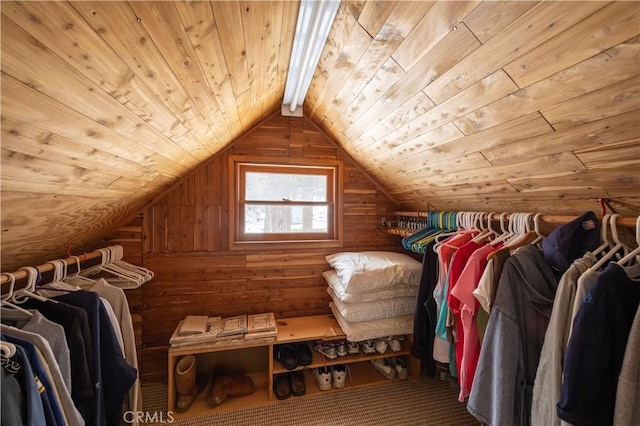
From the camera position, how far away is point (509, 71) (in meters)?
0.84

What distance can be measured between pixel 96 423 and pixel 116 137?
1.23m

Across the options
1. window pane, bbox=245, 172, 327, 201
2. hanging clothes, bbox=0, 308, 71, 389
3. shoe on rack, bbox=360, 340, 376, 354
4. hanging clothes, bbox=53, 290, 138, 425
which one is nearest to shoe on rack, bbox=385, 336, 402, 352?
shoe on rack, bbox=360, 340, 376, 354

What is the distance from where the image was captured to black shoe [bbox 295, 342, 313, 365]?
1990mm

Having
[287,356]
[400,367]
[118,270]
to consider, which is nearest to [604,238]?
[400,367]

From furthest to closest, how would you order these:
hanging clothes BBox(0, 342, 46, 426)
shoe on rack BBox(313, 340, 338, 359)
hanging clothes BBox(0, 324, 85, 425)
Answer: shoe on rack BBox(313, 340, 338, 359), hanging clothes BBox(0, 324, 85, 425), hanging clothes BBox(0, 342, 46, 426)

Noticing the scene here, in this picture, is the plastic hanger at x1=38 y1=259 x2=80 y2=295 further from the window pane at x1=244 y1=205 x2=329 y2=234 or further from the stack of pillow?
the stack of pillow

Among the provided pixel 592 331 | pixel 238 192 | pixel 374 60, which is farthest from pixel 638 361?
pixel 238 192

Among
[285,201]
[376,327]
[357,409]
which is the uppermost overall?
[285,201]

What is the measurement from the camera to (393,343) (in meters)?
2.13

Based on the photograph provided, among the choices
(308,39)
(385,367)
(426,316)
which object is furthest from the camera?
(385,367)

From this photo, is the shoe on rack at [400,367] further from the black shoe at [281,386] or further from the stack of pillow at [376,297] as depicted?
the black shoe at [281,386]

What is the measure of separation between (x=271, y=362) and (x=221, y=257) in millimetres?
993

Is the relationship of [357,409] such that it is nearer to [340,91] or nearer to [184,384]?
[184,384]

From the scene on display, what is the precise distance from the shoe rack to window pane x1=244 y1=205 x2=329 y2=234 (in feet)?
2.87
